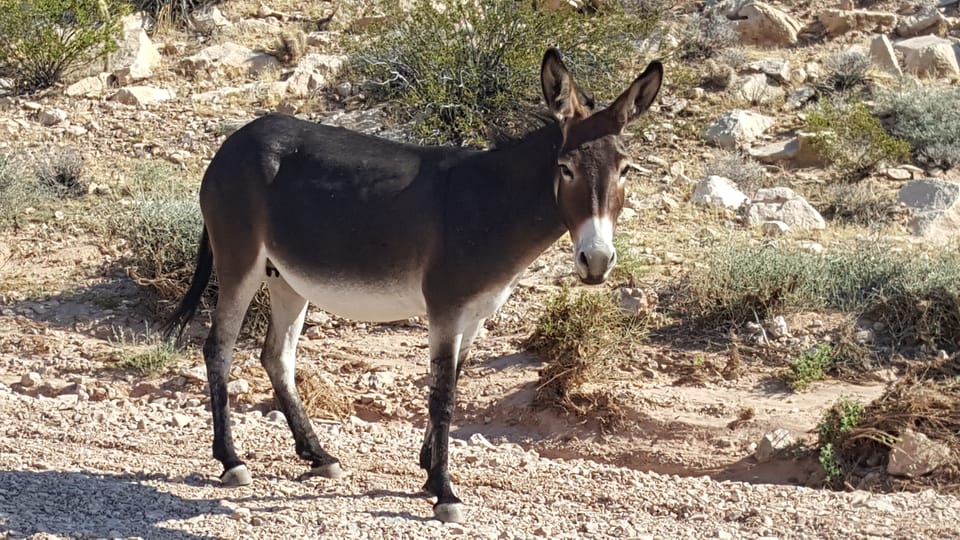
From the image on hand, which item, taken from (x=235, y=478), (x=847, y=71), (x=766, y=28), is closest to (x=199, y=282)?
(x=235, y=478)

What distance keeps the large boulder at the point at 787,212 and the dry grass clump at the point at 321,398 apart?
541 cm

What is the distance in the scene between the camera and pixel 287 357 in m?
7.14

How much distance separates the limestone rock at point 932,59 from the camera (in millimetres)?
17375

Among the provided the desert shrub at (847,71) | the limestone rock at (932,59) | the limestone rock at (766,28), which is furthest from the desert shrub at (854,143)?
the limestone rock at (766,28)

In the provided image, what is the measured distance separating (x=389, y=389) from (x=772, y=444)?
2.96 m

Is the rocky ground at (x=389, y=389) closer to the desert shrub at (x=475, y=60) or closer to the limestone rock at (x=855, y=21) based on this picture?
the desert shrub at (x=475, y=60)

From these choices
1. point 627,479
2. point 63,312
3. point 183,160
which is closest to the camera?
point 627,479

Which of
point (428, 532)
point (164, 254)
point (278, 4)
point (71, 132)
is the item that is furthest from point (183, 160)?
point (428, 532)

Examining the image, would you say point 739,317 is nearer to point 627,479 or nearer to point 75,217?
point 627,479

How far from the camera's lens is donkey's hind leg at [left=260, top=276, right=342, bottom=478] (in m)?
7.00

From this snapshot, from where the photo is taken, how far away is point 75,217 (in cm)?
1247

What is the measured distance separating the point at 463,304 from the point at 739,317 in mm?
4223

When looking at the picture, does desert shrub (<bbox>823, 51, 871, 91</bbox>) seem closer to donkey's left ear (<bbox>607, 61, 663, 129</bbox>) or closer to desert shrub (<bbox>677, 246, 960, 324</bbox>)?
desert shrub (<bbox>677, 246, 960, 324</bbox>)

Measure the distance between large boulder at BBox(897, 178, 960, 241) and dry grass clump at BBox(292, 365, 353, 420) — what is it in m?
6.69
